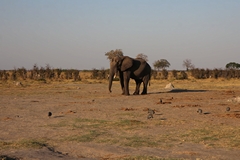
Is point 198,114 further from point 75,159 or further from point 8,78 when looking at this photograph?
point 8,78

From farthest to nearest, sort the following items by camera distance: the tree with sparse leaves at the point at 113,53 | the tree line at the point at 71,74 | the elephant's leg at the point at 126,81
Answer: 1. the tree with sparse leaves at the point at 113,53
2. the tree line at the point at 71,74
3. the elephant's leg at the point at 126,81

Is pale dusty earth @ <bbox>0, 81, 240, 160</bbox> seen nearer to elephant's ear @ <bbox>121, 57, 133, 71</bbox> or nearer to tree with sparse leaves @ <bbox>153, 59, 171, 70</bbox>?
elephant's ear @ <bbox>121, 57, 133, 71</bbox>

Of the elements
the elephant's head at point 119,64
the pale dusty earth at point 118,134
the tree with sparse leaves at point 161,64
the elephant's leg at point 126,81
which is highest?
the tree with sparse leaves at point 161,64

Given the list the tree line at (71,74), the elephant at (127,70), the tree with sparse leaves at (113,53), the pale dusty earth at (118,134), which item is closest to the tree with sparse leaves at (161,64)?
the tree with sparse leaves at (113,53)

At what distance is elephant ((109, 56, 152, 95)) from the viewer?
2586 cm

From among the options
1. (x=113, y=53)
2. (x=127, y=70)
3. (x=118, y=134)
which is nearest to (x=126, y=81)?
(x=127, y=70)

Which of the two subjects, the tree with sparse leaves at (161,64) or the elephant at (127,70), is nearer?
the elephant at (127,70)

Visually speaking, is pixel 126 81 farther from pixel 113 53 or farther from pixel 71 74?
pixel 113 53

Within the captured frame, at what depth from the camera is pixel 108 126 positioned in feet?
40.7

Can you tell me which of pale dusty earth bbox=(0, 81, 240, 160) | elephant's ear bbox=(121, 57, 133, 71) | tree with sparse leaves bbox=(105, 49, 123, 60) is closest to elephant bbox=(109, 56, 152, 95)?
elephant's ear bbox=(121, 57, 133, 71)

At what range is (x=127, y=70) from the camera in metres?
26.2

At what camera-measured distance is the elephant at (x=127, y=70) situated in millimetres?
25859

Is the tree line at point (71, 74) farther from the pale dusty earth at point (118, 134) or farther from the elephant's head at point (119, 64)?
the pale dusty earth at point (118, 134)

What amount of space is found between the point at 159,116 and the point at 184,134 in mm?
3820
